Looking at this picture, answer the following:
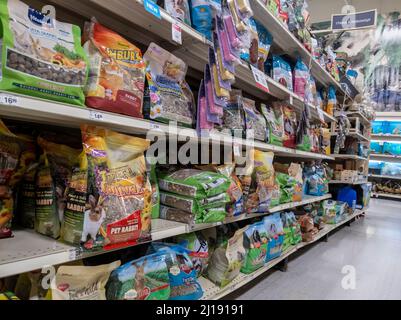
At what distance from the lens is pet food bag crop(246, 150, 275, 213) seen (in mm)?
1814

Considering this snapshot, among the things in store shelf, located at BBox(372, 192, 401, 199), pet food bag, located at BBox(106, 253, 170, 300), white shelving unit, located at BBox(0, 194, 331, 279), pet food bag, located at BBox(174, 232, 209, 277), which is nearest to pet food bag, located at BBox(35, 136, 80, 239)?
white shelving unit, located at BBox(0, 194, 331, 279)

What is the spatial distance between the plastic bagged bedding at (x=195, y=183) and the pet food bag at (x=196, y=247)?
26cm

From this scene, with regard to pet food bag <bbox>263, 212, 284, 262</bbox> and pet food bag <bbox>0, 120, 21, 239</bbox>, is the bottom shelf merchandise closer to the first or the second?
pet food bag <bbox>263, 212, 284, 262</bbox>

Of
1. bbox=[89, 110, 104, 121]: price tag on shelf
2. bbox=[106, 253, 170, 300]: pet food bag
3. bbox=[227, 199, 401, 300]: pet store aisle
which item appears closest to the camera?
bbox=[89, 110, 104, 121]: price tag on shelf

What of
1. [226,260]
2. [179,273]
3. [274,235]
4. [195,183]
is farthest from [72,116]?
[274,235]

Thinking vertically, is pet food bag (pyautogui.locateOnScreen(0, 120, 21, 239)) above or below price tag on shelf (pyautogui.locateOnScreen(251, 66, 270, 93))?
below

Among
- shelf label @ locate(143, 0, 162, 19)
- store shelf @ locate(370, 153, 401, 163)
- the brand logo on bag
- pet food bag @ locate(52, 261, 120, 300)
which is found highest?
shelf label @ locate(143, 0, 162, 19)

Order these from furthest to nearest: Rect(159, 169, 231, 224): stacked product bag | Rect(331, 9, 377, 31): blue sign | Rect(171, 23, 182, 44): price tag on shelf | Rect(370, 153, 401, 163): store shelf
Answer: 1. Rect(370, 153, 401, 163): store shelf
2. Rect(331, 9, 377, 31): blue sign
3. Rect(159, 169, 231, 224): stacked product bag
4. Rect(171, 23, 182, 44): price tag on shelf

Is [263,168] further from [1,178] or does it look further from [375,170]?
[375,170]

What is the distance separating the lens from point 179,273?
1258 millimetres

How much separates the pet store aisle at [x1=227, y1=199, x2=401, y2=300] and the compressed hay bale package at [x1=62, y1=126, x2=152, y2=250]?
1.13m

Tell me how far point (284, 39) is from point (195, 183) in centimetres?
155

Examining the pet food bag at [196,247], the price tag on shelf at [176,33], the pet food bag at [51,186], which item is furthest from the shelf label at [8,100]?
the pet food bag at [196,247]
